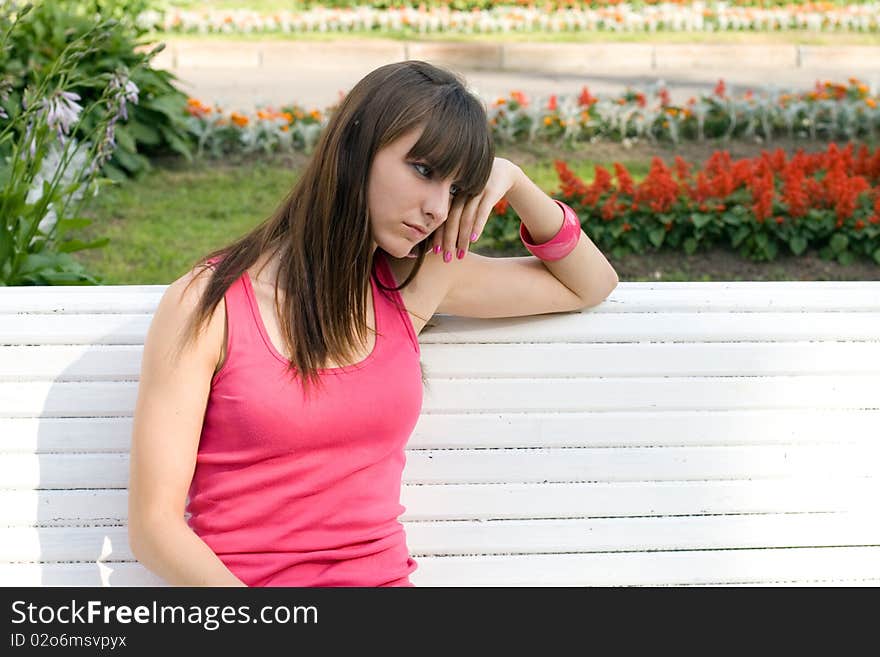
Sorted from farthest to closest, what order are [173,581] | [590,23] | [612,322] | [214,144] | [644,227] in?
1. [590,23]
2. [214,144]
3. [644,227]
4. [612,322]
5. [173,581]

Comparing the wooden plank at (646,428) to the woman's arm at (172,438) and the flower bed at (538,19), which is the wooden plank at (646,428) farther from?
the flower bed at (538,19)

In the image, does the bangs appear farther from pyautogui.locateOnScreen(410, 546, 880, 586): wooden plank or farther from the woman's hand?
pyautogui.locateOnScreen(410, 546, 880, 586): wooden plank

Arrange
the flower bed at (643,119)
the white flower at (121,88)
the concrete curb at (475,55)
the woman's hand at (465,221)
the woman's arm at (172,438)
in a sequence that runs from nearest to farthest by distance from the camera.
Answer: the woman's arm at (172,438) < the woman's hand at (465,221) < the white flower at (121,88) < the flower bed at (643,119) < the concrete curb at (475,55)

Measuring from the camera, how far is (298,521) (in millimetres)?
2229

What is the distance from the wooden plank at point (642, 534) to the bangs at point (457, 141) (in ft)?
2.38

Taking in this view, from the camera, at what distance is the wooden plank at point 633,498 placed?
101 inches

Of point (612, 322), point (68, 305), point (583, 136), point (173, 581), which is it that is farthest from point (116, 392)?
point (583, 136)

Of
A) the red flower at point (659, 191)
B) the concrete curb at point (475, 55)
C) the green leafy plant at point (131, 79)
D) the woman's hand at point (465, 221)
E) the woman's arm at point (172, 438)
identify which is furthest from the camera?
the concrete curb at point (475, 55)

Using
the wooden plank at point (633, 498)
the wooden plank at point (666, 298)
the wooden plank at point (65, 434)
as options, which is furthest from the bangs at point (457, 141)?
the wooden plank at point (65, 434)

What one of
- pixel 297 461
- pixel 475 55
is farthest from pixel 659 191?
pixel 475 55

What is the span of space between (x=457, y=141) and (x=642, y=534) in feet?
2.98

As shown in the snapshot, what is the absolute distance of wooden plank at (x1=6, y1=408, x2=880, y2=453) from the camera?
8.36 feet

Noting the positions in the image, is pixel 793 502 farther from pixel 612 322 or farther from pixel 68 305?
pixel 68 305
